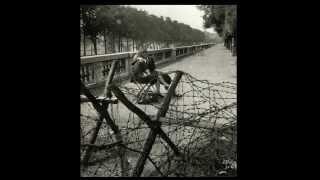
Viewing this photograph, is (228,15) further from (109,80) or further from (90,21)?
(109,80)

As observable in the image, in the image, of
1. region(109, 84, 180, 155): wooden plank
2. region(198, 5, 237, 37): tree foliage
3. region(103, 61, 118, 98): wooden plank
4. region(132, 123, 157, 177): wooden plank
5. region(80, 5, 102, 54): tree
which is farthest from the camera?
region(198, 5, 237, 37): tree foliage

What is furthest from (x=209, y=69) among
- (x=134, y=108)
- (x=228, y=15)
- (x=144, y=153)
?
(x=134, y=108)

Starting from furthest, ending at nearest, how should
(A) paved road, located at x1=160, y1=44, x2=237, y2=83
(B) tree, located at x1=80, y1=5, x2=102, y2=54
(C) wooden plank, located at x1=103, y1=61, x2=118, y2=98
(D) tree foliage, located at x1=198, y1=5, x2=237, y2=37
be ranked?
(D) tree foliage, located at x1=198, y1=5, x2=237, y2=37 → (A) paved road, located at x1=160, y1=44, x2=237, y2=83 → (B) tree, located at x1=80, y1=5, x2=102, y2=54 → (C) wooden plank, located at x1=103, y1=61, x2=118, y2=98

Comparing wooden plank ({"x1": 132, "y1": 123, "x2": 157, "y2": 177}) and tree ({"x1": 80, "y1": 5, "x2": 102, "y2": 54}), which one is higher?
tree ({"x1": 80, "y1": 5, "x2": 102, "y2": 54})

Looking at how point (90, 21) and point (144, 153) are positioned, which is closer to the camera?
point (144, 153)

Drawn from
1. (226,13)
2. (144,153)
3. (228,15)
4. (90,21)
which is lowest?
(144,153)

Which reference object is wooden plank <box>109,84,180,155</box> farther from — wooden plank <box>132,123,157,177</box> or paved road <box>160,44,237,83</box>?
paved road <box>160,44,237,83</box>

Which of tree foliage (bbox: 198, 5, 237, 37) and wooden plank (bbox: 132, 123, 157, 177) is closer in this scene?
wooden plank (bbox: 132, 123, 157, 177)

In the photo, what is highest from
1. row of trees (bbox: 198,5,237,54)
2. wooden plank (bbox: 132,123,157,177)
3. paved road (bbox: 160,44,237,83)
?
row of trees (bbox: 198,5,237,54)

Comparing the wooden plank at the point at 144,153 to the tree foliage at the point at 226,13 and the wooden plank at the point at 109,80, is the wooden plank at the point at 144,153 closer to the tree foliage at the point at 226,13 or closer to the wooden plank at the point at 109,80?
the wooden plank at the point at 109,80

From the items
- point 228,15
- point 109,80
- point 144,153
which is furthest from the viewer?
point 228,15

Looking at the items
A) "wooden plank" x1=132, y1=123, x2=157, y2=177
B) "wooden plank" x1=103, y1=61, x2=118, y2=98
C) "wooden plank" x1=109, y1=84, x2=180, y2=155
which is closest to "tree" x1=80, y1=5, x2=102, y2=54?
"wooden plank" x1=103, y1=61, x2=118, y2=98
